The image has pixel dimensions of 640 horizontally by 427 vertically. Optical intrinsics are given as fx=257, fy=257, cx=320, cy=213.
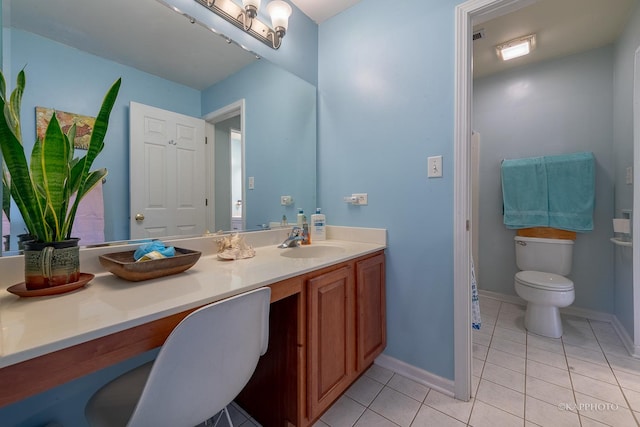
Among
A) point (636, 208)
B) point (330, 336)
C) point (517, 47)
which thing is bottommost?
point (330, 336)

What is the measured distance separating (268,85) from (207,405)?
5.49 ft

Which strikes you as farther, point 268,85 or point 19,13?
point 268,85

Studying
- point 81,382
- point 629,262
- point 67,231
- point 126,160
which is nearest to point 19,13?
point 126,160

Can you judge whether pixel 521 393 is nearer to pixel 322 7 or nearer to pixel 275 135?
pixel 275 135

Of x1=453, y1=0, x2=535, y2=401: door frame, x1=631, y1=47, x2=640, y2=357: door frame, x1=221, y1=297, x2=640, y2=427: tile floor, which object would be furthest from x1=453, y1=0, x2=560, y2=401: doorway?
x1=631, y1=47, x2=640, y2=357: door frame

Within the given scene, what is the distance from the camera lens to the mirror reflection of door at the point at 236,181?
4.96ft

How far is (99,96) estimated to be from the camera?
3.25 feet

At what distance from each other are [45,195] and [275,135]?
1.25 meters

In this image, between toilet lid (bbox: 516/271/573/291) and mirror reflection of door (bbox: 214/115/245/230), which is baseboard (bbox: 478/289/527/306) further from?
mirror reflection of door (bbox: 214/115/245/230)

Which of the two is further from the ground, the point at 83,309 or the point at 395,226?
the point at 395,226

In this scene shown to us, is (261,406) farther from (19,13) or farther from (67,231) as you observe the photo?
(19,13)

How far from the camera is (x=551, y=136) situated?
2.36 m

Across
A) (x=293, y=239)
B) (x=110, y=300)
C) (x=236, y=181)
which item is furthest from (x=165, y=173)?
(x=293, y=239)

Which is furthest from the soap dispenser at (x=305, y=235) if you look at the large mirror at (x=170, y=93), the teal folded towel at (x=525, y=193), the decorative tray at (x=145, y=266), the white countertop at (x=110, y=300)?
the teal folded towel at (x=525, y=193)
